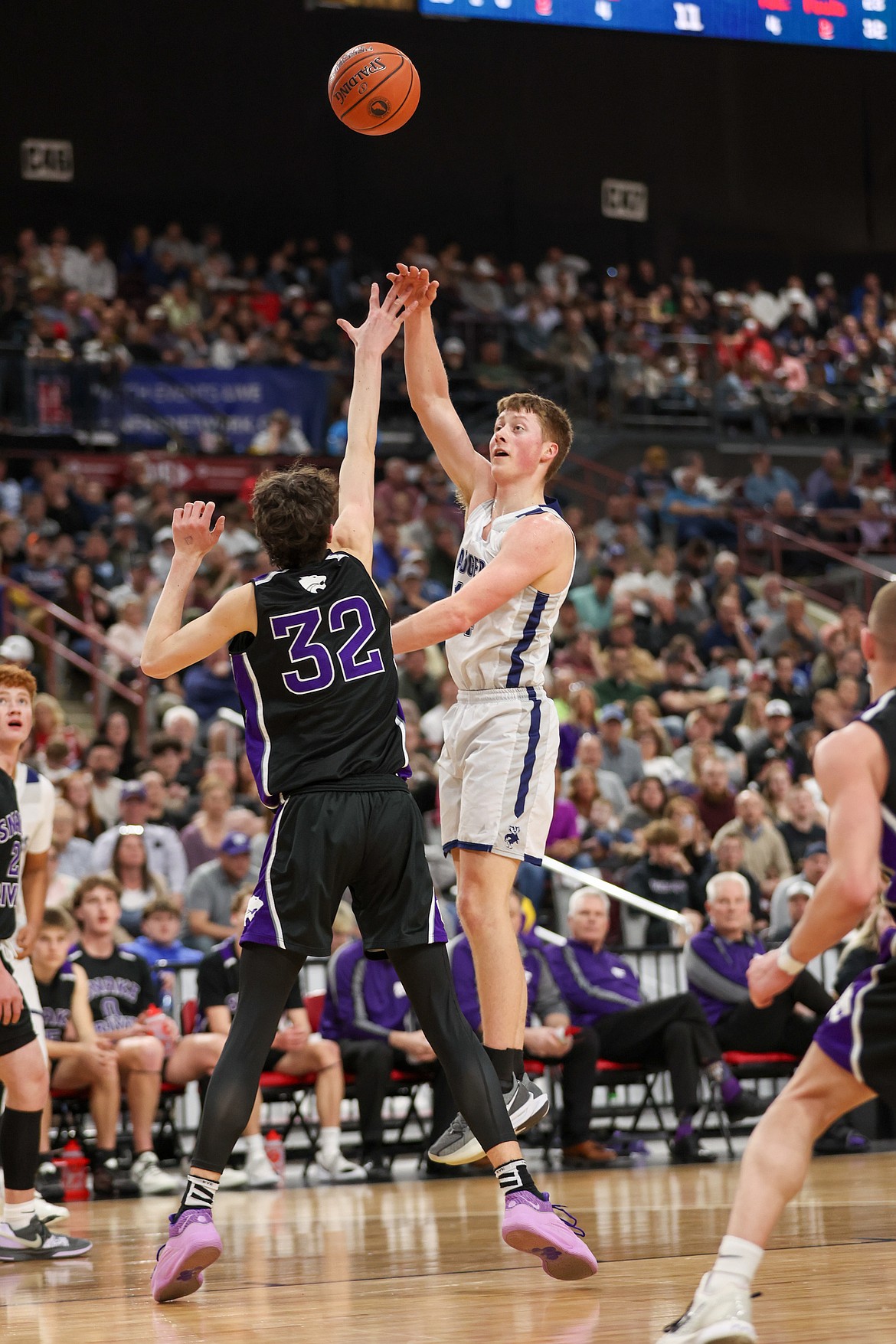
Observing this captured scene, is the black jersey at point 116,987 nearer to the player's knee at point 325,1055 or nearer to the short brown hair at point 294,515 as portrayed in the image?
the player's knee at point 325,1055

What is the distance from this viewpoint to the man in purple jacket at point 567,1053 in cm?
918

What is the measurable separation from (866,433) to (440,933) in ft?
59.9

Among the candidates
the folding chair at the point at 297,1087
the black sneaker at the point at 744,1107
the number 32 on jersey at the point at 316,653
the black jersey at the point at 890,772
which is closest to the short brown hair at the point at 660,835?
the black sneaker at the point at 744,1107

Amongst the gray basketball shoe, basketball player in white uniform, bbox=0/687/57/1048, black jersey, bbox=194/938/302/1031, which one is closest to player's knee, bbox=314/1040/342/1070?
black jersey, bbox=194/938/302/1031

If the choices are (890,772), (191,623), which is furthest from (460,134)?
(890,772)

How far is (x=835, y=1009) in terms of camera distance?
3676 millimetres

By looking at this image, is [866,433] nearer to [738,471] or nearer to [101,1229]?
[738,471]

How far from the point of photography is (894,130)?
25.1 m

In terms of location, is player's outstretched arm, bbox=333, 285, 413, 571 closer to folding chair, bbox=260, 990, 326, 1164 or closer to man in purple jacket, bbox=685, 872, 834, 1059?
folding chair, bbox=260, 990, 326, 1164

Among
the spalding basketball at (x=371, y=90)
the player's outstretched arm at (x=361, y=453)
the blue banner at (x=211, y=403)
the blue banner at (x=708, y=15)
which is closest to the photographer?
the player's outstretched arm at (x=361, y=453)

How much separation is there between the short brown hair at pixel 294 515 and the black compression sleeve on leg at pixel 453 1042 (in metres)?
1.13

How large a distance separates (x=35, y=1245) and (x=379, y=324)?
10.7 feet

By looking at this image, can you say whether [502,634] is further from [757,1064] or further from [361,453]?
[757,1064]

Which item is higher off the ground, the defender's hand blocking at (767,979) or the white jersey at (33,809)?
the white jersey at (33,809)
